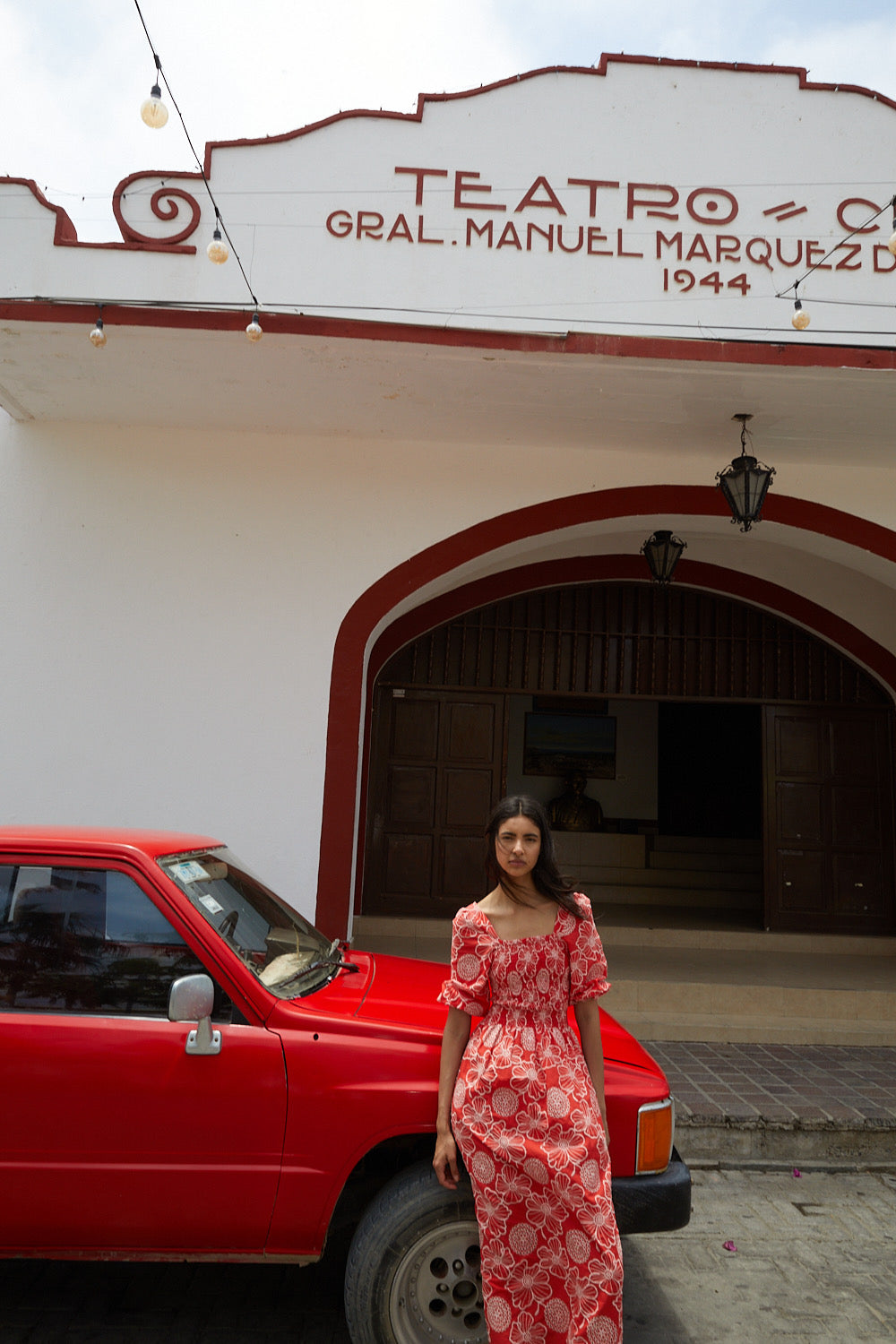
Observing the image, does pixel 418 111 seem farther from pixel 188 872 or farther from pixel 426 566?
pixel 188 872

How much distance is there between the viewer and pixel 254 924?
9.98 ft

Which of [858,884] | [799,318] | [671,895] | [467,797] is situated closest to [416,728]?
[467,797]

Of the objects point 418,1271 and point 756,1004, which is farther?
point 756,1004

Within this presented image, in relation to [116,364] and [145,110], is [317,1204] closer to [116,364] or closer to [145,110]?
[145,110]

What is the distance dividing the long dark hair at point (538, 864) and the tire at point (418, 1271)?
2.57 feet

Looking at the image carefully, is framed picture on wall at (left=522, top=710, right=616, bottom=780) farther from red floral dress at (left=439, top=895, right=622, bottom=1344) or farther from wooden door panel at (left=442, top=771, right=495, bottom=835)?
red floral dress at (left=439, top=895, right=622, bottom=1344)

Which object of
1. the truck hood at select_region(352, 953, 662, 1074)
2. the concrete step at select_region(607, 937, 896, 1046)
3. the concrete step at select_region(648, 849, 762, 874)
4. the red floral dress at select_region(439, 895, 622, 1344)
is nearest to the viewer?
the red floral dress at select_region(439, 895, 622, 1344)

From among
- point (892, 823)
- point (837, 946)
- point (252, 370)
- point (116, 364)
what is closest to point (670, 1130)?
point (252, 370)

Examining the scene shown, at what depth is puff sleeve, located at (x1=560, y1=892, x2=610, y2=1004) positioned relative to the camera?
8.18 feet

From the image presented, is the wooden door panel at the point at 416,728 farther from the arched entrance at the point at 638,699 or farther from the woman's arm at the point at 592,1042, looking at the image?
the woman's arm at the point at 592,1042

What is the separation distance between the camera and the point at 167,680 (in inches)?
234

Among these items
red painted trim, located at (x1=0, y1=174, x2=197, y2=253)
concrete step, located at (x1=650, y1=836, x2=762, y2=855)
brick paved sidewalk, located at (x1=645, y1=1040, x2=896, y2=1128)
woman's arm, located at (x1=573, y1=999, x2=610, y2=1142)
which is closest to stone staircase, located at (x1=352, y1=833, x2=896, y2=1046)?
brick paved sidewalk, located at (x1=645, y1=1040, x2=896, y2=1128)

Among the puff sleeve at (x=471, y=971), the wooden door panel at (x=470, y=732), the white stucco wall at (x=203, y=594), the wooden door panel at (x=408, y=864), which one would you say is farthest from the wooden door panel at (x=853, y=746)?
the puff sleeve at (x=471, y=971)

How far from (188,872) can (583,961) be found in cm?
127
